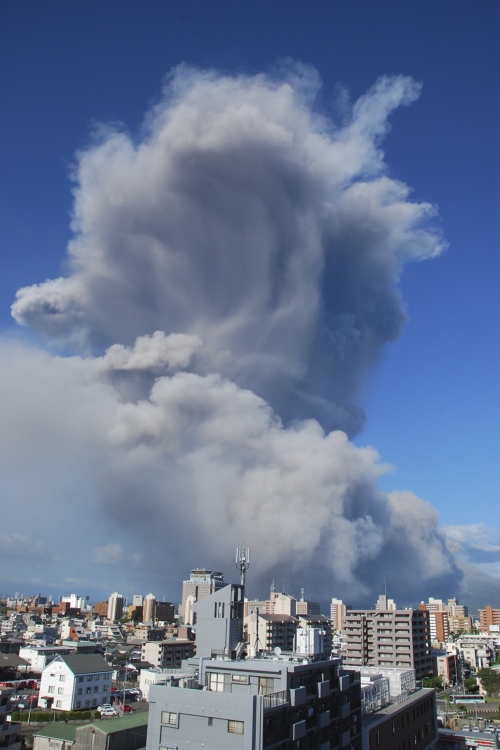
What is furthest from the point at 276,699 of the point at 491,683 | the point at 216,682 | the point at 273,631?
the point at 273,631

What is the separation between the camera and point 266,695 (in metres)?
22.1

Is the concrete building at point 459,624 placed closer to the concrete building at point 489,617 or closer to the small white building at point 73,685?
the concrete building at point 489,617

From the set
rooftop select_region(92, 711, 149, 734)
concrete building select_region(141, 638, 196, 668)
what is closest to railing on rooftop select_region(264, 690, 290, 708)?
rooftop select_region(92, 711, 149, 734)

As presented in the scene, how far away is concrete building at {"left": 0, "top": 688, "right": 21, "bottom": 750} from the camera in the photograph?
37.6 m

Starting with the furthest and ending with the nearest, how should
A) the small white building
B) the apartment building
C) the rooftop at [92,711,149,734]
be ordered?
1. the small white building
2. the rooftop at [92,711,149,734]
3. the apartment building

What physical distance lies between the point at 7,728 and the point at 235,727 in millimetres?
26742

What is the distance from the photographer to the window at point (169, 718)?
21969mm

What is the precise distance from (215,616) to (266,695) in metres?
5.88

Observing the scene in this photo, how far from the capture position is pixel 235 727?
20734 mm

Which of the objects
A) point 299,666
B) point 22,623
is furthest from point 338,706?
point 22,623

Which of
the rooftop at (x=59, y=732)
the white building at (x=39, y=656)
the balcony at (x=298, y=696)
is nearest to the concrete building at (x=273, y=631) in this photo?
the white building at (x=39, y=656)

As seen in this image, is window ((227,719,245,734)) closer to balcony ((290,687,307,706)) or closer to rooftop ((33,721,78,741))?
balcony ((290,687,307,706))

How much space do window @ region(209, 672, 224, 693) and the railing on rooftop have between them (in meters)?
2.68

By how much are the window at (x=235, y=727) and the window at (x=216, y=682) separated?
9.66ft
